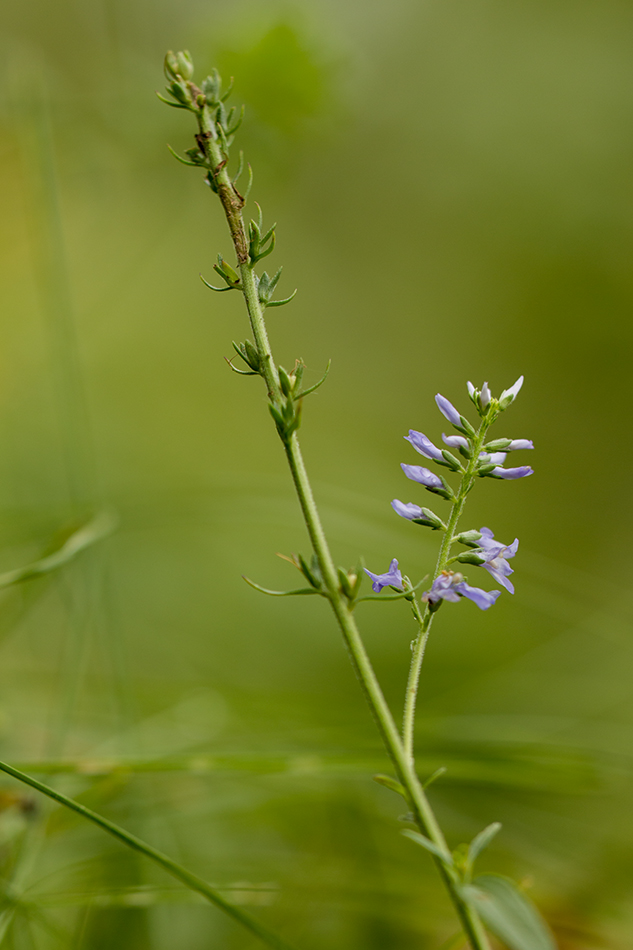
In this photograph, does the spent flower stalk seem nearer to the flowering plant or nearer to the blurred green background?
the flowering plant

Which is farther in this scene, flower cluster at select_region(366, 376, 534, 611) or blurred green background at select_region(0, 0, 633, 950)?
blurred green background at select_region(0, 0, 633, 950)

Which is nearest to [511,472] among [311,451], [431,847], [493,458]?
[493,458]

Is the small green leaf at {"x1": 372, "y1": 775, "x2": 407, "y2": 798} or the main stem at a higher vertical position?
the main stem

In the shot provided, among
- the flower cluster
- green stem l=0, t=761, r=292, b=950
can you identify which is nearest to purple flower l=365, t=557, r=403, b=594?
the flower cluster

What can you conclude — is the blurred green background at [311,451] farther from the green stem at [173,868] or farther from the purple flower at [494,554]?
the purple flower at [494,554]

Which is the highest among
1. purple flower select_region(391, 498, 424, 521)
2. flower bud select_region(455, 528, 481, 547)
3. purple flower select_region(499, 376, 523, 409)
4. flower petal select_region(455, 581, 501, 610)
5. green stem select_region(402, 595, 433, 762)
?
purple flower select_region(499, 376, 523, 409)

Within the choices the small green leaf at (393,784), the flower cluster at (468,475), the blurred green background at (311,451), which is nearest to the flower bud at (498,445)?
the flower cluster at (468,475)

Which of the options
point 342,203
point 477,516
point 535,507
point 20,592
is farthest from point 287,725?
point 342,203
